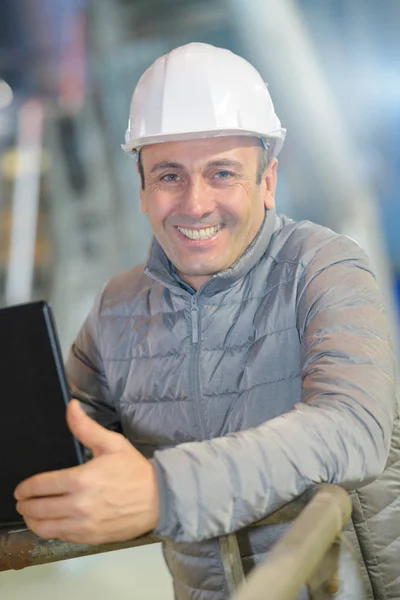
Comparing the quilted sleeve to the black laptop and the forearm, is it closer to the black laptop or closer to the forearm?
the forearm

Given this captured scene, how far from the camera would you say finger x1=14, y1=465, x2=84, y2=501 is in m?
0.88

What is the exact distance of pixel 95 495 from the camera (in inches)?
34.4

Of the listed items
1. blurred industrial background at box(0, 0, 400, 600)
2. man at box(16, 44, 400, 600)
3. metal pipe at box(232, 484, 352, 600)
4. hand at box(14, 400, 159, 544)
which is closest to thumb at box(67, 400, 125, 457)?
hand at box(14, 400, 159, 544)

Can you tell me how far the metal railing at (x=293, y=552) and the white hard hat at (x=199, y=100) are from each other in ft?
2.78

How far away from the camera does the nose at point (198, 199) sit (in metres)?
1.55

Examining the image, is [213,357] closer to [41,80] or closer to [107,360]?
[107,360]

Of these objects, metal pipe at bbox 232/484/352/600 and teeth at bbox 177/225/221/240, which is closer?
metal pipe at bbox 232/484/352/600

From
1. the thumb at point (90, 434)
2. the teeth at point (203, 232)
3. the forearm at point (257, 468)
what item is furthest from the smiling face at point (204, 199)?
the thumb at point (90, 434)

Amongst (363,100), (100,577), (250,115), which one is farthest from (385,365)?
(363,100)

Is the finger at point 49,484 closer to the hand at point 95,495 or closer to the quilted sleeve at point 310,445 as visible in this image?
the hand at point 95,495

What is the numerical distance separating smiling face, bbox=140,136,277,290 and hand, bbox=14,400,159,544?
2.38 ft

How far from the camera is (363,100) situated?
14.3ft

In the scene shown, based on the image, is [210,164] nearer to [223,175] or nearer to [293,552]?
[223,175]

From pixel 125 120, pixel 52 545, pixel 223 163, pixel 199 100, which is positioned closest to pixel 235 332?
pixel 223 163
